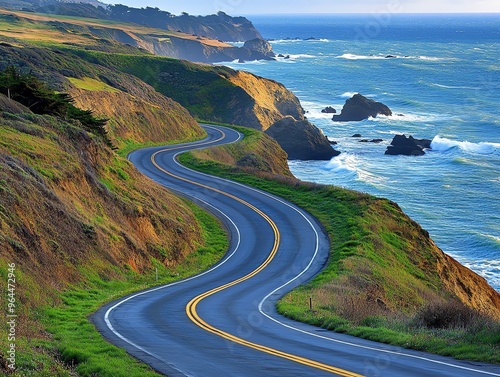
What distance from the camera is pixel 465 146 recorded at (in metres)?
94.2

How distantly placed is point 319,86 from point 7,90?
120614 millimetres

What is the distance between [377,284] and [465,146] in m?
64.0

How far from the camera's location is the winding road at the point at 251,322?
17.0 meters

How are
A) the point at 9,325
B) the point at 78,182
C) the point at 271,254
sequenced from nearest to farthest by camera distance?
the point at 9,325 → the point at 78,182 → the point at 271,254

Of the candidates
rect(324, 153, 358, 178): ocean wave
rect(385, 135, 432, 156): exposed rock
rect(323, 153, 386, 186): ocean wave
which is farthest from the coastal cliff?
rect(385, 135, 432, 156): exposed rock

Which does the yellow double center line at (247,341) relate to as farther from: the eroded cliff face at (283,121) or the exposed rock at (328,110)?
the exposed rock at (328,110)

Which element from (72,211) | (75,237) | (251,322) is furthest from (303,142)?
(251,322)

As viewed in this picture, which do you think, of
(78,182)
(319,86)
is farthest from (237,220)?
(319,86)

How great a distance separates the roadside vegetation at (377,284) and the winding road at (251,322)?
70cm

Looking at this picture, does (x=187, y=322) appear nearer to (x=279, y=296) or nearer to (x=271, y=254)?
(x=279, y=296)

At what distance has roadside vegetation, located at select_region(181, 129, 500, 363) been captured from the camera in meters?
19.1

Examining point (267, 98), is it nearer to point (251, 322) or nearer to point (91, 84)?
point (91, 84)

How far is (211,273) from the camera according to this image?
3725 cm

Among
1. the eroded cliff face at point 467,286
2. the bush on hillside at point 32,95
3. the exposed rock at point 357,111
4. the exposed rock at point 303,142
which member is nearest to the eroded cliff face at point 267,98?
the exposed rock at point 357,111
